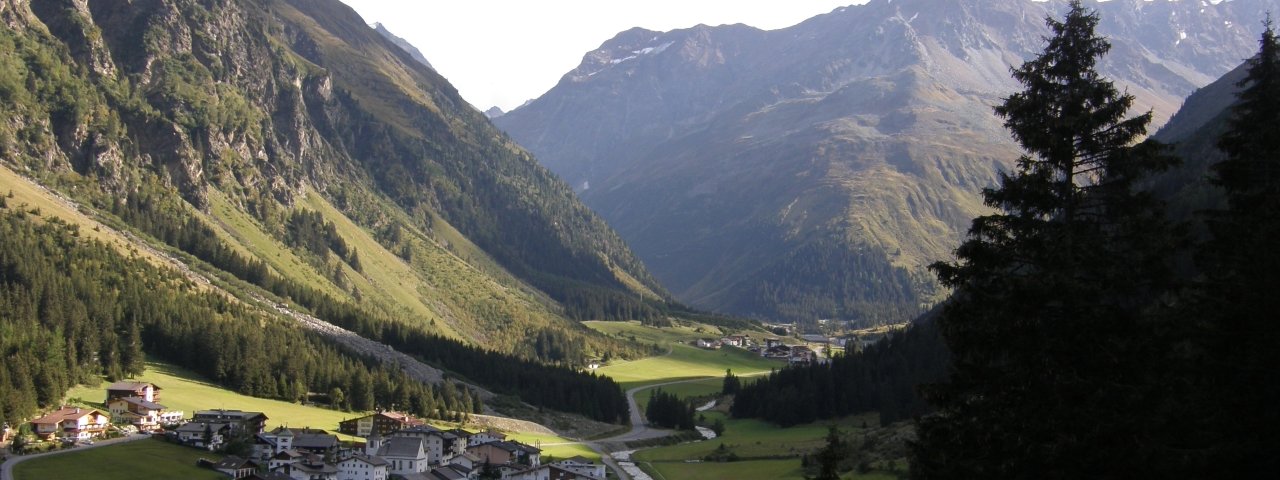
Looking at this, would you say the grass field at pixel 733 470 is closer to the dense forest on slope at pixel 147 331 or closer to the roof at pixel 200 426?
the roof at pixel 200 426

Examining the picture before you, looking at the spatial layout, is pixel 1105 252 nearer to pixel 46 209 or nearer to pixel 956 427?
pixel 956 427

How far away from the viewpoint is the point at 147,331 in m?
150

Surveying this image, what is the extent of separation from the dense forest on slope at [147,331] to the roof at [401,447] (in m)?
37.6

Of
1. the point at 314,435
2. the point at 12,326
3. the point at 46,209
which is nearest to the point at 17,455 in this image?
the point at 314,435

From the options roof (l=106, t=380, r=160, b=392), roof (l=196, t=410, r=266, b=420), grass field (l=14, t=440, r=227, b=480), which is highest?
roof (l=106, t=380, r=160, b=392)

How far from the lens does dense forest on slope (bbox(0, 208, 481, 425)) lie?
430ft

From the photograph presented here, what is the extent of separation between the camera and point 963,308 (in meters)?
26.4

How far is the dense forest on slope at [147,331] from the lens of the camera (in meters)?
131

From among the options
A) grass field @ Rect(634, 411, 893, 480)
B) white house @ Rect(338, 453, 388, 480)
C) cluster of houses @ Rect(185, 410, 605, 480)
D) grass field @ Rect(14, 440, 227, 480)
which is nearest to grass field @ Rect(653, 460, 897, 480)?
grass field @ Rect(634, 411, 893, 480)

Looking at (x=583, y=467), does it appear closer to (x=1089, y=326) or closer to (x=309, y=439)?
(x=309, y=439)

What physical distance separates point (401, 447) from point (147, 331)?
65.6 m

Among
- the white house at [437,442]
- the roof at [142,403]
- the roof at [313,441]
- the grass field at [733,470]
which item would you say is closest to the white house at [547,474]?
the grass field at [733,470]

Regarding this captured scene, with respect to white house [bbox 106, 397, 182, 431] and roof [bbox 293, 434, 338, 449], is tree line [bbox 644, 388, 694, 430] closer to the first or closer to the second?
roof [bbox 293, 434, 338, 449]

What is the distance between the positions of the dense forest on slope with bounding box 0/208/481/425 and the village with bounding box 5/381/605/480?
16028mm
